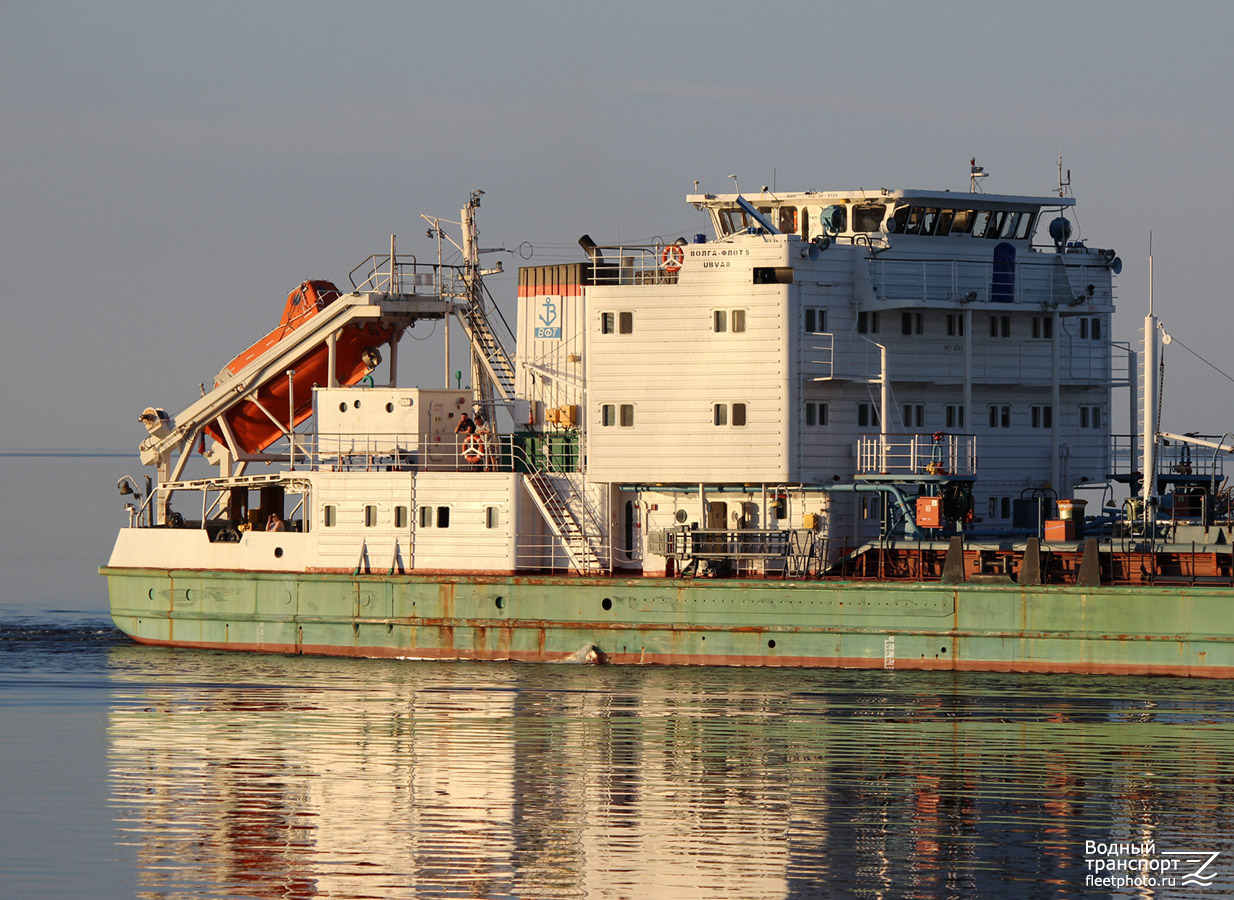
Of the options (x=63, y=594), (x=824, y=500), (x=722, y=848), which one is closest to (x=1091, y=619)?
(x=824, y=500)

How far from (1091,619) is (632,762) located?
32.7 ft

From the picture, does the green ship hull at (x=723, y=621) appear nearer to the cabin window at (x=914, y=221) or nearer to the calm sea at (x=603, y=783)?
the calm sea at (x=603, y=783)

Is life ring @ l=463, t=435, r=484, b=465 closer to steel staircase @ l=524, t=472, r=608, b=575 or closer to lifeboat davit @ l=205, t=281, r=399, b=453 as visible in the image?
steel staircase @ l=524, t=472, r=608, b=575

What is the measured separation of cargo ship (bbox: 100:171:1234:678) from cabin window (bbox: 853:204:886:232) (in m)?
0.06

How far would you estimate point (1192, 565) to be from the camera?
32469mm

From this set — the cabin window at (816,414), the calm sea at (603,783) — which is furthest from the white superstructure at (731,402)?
the calm sea at (603,783)

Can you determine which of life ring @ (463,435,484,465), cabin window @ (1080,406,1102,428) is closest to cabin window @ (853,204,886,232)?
cabin window @ (1080,406,1102,428)

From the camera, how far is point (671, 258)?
119 feet

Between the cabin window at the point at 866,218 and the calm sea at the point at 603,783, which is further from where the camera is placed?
the cabin window at the point at 866,218

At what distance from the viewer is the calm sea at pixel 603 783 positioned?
67.1ft

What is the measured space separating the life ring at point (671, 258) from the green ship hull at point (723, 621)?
627 cm

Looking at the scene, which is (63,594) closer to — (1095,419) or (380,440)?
(380,440)

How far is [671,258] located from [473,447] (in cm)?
568

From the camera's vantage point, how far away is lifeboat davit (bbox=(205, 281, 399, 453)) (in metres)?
40.3
